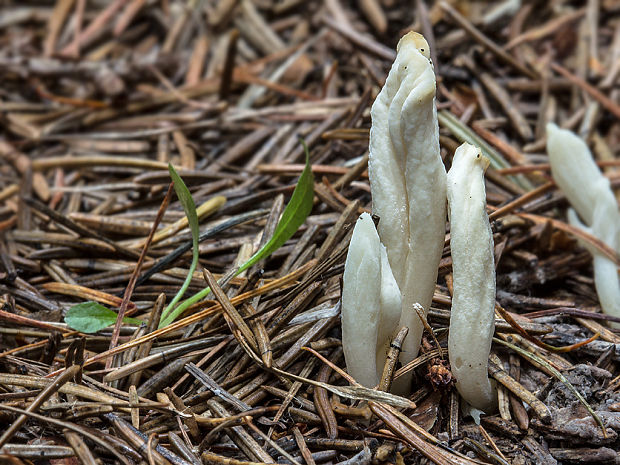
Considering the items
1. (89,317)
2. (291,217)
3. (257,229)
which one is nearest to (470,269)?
(291,217)

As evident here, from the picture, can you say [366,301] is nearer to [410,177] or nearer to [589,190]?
[410,177]

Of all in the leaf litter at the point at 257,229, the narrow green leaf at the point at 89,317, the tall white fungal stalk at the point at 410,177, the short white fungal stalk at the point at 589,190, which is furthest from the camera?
the short white fungal stalk at the point at 589,190

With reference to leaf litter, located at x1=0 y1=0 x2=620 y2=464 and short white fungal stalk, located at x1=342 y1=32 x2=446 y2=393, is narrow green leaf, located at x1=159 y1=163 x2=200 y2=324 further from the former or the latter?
short white fungal stalk, located at x1=342 y1=32 x2=446 y2=393

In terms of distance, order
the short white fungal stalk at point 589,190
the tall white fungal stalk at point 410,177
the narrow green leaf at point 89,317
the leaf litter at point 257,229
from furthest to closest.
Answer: the short white fungal stalk at point 589,190 < the narrow green leaf at point 89,317 < the leaf litter at point 257,229 < the tall white fungal stalk at point 410,177

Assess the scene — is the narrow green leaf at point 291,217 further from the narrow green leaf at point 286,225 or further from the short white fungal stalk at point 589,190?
the short white fungal stalk at point 589,190

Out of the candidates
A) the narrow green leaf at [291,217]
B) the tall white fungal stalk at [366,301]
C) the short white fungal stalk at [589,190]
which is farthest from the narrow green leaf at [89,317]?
the short white fungal stalk at [589,190]

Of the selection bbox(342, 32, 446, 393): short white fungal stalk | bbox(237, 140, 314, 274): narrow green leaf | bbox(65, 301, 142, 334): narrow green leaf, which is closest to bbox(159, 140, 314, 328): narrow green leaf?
bbox(237, 140, 314, 274): narrow green leaf

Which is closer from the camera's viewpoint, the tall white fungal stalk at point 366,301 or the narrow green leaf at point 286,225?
the tall white fungal stalk at point 366,301
